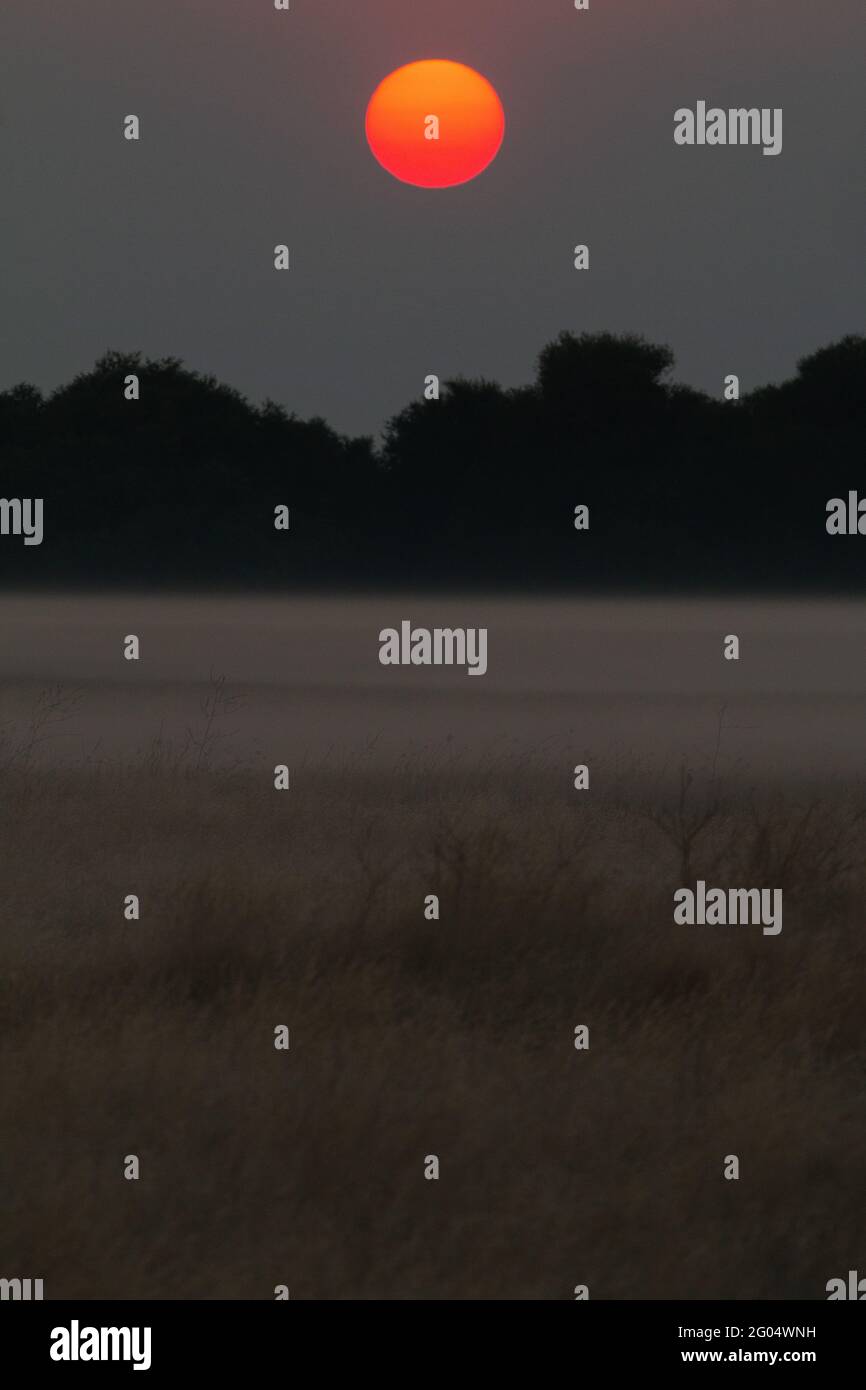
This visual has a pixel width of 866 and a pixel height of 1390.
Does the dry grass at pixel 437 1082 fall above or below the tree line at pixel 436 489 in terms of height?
below

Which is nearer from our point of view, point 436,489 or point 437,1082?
point 437,1082

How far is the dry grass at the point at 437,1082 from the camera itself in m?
4.32

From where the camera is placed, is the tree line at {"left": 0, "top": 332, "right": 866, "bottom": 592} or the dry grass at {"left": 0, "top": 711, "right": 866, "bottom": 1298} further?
the tree line at {"left": 0, "top": 332, "right": 866, "bottom": 592}

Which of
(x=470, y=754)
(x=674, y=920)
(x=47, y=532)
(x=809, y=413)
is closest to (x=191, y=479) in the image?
(x=47, y=532)

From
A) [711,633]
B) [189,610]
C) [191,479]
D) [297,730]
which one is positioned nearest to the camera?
[297,730]

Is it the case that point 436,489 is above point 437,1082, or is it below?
above

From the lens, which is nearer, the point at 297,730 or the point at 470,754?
the point at 470,754

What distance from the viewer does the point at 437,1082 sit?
521cm

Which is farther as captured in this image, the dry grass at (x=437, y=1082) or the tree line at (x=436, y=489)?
the tree line at (x=436, y=489)

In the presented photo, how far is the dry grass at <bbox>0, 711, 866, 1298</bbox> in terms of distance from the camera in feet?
14.2

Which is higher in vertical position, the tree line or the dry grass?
the tree line

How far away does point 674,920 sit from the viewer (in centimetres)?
714
